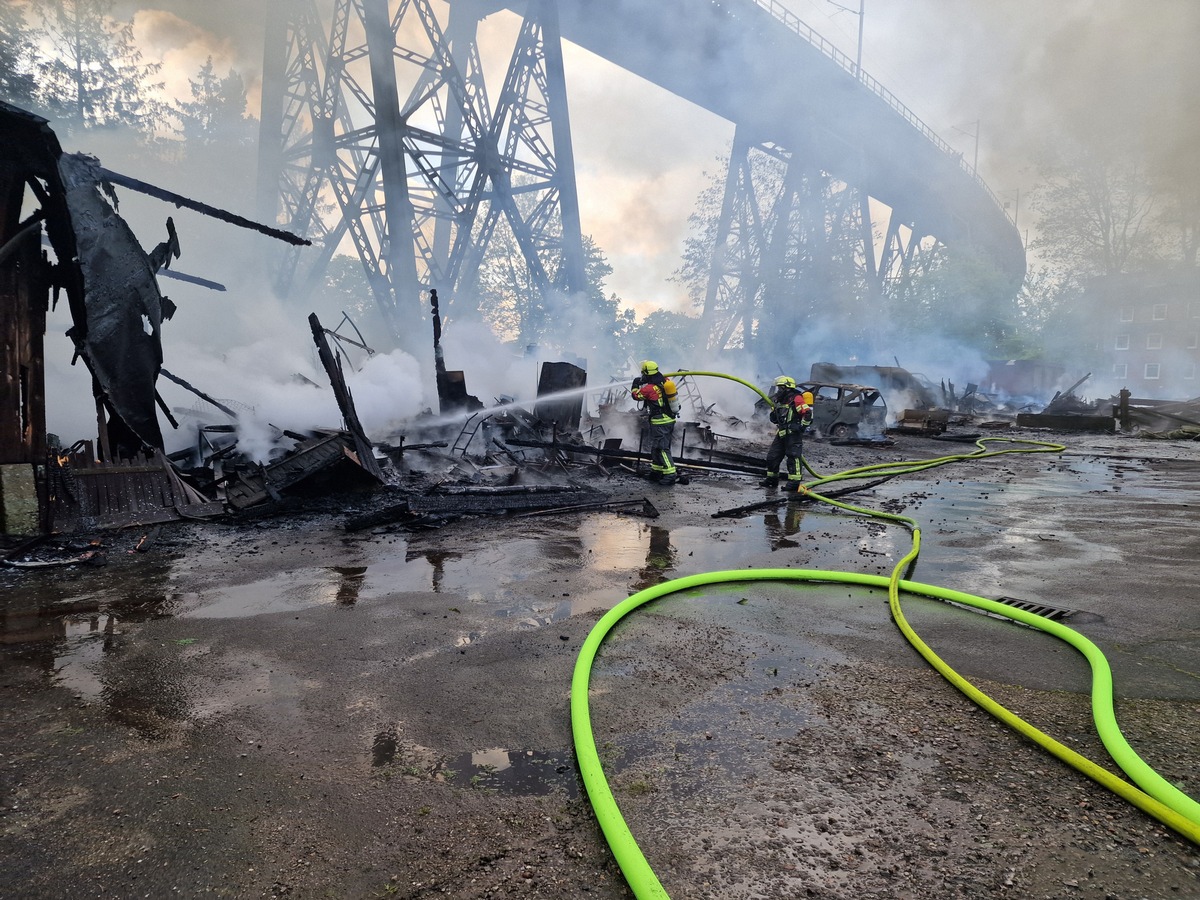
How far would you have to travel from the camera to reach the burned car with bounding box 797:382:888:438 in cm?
1596

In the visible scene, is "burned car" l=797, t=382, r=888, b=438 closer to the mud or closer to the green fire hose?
the mud

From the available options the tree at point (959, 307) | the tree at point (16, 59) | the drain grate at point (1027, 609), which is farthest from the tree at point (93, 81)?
the tree at point (959, 307)

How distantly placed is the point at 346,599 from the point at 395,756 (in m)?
2.00

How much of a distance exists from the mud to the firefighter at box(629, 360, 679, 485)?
4092 millimetres

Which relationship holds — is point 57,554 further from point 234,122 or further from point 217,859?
point 234,122

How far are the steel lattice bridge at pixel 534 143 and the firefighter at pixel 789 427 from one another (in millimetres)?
8686

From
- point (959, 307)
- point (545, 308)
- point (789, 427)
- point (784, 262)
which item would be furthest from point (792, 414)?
point (959, 307)

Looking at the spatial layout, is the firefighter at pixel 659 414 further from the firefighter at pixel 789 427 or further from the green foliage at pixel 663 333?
the green foliage at pixel 663 333

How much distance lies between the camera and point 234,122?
19.4 meters

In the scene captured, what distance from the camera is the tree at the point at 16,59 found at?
14.1 m

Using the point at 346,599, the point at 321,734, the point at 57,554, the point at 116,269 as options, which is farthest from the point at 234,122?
the point at 321,734

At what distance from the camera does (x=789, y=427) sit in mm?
8586

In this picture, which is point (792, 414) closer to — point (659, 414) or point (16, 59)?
point (659, 414)

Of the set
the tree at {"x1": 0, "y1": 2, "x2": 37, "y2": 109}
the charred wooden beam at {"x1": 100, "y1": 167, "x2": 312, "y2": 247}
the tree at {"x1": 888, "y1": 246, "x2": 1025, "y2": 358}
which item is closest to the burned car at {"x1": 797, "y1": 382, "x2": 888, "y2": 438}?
the charred wooden beam at {"x1": 100, "y1": 167, "x2": 312, "y2": 247}
